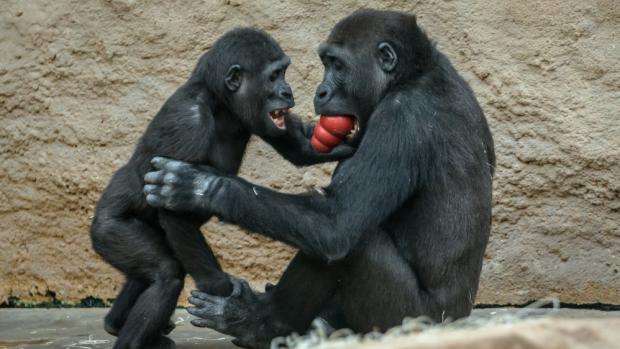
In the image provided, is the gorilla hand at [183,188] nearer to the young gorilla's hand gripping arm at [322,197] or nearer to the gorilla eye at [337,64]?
the young gorilla's hand gripping arm at [322,197]

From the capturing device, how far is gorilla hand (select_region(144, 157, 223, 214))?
14.9 ft

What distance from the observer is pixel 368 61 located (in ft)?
15.8

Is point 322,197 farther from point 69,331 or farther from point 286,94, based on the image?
point 69,331

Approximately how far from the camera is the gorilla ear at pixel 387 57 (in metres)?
4.75

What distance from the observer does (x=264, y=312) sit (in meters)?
4.85

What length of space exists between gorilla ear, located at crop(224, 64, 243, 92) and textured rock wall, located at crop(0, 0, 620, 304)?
5.43ft

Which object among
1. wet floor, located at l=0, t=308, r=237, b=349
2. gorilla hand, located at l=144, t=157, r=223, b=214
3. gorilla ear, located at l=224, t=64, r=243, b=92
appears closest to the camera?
gorilla hand, located at l=144, t=157, r=223, b=214

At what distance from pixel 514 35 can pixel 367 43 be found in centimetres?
185

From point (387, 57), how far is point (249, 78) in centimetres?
64

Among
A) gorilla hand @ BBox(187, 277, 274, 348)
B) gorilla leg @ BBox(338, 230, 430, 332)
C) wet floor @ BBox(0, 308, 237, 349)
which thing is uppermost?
gorilla leg @ BBox(338, 230, 430, 332)

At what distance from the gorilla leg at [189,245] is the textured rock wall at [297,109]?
6.47 feet

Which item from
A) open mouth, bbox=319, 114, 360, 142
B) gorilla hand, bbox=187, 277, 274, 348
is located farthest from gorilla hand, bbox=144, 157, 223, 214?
open mouth, bbox=319, 114, 360, 142

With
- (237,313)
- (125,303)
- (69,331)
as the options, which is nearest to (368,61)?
(237,313)

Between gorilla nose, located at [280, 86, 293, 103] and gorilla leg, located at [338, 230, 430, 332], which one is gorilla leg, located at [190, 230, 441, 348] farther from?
gorilla nose, located at [280, 86, 293, 103]
